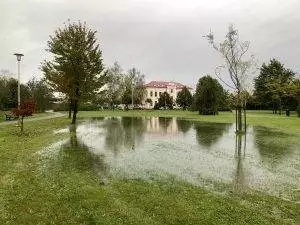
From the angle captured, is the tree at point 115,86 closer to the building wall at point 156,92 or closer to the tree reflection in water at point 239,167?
the building wall at point 156,92

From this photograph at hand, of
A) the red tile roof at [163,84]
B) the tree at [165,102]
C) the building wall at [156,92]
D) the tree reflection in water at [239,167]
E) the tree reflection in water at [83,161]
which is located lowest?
the tree reflection in water at [239,167]

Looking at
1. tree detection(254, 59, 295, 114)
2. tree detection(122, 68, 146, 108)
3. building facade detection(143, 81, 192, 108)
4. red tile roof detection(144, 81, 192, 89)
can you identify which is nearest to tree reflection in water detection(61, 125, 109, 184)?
tree detection(254, 59, 295, 114)

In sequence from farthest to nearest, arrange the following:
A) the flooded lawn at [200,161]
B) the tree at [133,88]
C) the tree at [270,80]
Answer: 1. the tree at [133,88]
2. the tree at [270,80]
3. the flooded lawn at [200,161]

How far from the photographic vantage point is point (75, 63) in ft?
→ 153

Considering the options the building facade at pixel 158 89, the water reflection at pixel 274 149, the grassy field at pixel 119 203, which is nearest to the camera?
the grassy field at pixel 119 203

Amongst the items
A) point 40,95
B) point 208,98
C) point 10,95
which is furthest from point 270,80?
point 10,95

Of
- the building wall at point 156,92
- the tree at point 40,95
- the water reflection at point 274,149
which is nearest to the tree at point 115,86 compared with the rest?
the building wall at point 156,92

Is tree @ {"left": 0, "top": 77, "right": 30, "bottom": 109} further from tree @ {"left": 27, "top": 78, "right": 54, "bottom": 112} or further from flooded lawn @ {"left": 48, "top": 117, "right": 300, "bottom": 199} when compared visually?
flooded lawn @ {"left": 48, "top": 117, "right": 300, "bottom": 199}

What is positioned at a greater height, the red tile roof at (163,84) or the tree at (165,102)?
the red tile roof at (163,84)

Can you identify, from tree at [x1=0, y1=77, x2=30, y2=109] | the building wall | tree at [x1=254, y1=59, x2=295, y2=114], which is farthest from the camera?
the building wall

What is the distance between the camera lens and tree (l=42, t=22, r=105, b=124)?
46.4m

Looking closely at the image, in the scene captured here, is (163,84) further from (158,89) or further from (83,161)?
(83,161)

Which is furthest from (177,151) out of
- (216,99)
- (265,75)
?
(265,75)

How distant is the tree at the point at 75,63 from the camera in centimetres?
4643
